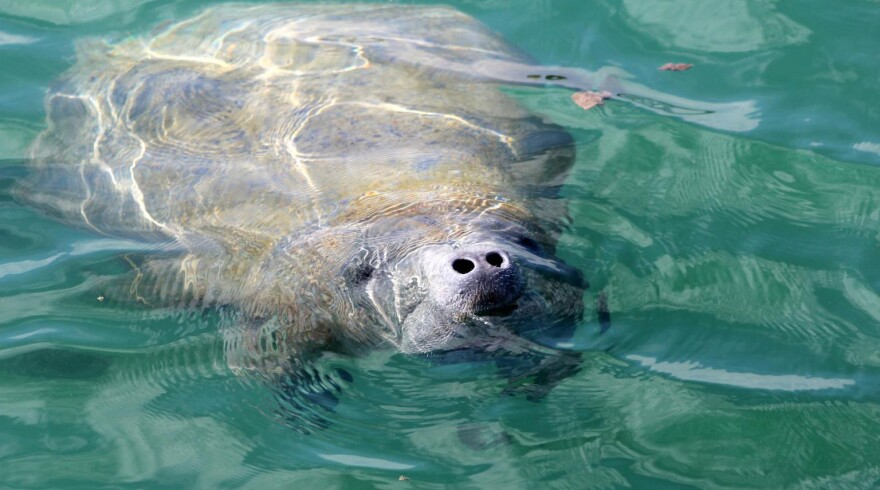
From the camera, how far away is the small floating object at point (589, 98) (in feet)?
23.4

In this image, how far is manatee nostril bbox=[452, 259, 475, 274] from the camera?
4.40 m

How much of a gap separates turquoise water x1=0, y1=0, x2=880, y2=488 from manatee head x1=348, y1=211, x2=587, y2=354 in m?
0.25

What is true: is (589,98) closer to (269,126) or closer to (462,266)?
(269,126)

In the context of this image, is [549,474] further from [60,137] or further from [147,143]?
[60,137]

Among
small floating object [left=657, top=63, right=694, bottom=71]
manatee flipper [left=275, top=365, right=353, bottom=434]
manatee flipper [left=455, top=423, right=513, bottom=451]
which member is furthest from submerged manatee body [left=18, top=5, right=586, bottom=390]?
small floating object [left=657, top=63, right=694, bottom=71]

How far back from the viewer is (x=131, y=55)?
7.43 metres

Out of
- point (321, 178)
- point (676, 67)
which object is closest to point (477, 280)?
point (321, 178)

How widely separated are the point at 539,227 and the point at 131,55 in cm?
385

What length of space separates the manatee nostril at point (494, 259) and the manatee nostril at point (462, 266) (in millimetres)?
82

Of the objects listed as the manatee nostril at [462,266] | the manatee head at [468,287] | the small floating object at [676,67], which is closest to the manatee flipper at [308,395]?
the manatee head at [468,287]

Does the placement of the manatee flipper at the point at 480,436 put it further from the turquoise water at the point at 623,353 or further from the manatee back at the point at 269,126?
the manatee back at the point at 269,126

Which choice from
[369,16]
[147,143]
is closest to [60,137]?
[147,143]

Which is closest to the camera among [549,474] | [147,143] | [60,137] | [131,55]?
[549,474]

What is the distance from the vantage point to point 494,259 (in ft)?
14.4
